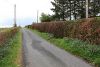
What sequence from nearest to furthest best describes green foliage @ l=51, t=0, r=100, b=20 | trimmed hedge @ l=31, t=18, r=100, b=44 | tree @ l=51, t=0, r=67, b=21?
trimmed hedge @ l=31, t=18, r=100, b=44 → green foliage @ l=51, t=0, r=100, b=20 → tree @ l=51, t=0, r=67, b=21

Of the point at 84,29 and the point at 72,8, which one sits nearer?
the point at 84,29

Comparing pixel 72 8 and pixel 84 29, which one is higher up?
pixel 72 8

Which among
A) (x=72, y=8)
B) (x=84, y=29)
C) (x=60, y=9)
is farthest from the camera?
(x=60, y=9)

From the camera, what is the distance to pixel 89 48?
1977 centimetres

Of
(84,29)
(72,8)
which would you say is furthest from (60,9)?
(84,29)

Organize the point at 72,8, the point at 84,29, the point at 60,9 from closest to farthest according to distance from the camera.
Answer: the point at 84,29 → the point at 72,8 → the point at 60,9

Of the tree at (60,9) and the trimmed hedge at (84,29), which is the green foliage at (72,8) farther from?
the trimmed hedge at (84,29)

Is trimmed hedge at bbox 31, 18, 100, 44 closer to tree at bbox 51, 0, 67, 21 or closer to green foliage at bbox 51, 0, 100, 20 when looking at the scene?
green foliage at bbox 51, 0, 100, 20

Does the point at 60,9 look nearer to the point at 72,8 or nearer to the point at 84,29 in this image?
the point at 72,8

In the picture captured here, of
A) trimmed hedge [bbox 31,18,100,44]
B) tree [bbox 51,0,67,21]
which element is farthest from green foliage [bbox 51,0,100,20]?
trimmed hedge [bbox 31,18,100,44]

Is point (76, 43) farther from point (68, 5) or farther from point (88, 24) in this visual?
point (68, 5)

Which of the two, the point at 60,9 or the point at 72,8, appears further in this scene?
the point at 60,9

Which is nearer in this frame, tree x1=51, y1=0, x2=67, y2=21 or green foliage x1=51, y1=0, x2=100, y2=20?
green foliage x1=51, y1=0, x2=100, y2=20

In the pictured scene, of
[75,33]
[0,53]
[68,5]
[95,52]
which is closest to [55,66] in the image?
[95,52]
